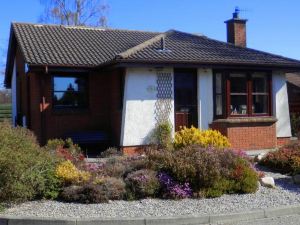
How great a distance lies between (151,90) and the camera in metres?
16.9

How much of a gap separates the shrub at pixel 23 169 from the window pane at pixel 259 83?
35.5 feet

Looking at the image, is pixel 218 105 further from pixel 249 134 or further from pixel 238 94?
pixel 249 134

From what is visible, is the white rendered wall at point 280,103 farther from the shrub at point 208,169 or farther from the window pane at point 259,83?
the shrub at point 208,169

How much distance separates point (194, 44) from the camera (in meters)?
19.6

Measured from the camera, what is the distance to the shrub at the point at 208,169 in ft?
30.5

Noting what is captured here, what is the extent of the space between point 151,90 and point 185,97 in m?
1.49

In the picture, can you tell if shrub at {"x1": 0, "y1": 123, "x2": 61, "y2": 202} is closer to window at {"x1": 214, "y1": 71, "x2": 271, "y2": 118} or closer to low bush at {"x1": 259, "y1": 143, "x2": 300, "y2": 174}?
low bush at {"x1": 259, "y1": 143, "x2": 300, "y2": 174}

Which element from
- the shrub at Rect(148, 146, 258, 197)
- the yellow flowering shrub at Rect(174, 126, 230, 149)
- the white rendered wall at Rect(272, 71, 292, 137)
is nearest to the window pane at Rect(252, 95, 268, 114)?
the white rendered wall at Rect(272, 71, 292, 137)

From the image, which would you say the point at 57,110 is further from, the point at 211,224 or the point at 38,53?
the point at 211,224

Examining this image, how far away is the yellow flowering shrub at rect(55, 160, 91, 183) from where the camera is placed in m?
9.14

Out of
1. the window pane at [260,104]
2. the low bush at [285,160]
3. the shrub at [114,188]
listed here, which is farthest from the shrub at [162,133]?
the shrub at [114,188]

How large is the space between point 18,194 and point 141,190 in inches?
85.9

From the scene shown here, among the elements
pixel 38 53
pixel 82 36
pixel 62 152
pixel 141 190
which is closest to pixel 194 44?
pixel 82 36

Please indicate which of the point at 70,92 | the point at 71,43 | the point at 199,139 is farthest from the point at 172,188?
the point at 71,43
